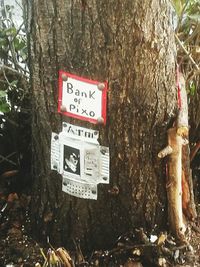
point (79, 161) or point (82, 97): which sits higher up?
point (82, 97)

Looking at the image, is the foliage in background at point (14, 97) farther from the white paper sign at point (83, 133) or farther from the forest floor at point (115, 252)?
the white paper sign at point (83, 133)

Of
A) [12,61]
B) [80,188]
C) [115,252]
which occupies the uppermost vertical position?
[12,61]

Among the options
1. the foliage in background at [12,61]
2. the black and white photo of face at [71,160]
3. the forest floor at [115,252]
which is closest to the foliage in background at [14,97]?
the foliage in background at [12,61]

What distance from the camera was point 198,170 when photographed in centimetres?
188

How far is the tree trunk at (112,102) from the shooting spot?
4.35 feet

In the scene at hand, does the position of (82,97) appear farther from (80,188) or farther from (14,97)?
(14,97)

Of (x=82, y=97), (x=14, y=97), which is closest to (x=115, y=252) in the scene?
(x=82, y=97)

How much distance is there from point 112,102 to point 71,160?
0.21m

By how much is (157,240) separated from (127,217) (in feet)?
0.36

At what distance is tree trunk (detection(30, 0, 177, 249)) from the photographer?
4.35 ft

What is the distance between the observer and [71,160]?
147 centimetres

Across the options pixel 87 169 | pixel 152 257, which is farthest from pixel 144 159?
pixel 152 257

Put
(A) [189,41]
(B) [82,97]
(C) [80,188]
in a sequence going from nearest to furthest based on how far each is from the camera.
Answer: (B) [82,97] < (C) [80,188] < (A) [189,41]

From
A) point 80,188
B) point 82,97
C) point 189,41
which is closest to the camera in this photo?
point 82,97
